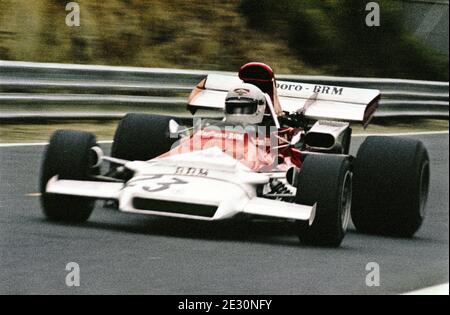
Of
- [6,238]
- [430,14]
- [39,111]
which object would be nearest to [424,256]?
[6,238]

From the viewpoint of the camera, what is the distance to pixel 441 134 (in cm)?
1898

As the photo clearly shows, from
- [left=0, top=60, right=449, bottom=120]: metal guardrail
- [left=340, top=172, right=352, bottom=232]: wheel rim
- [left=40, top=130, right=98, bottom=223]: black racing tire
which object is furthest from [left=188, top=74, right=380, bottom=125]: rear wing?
[left=0, top=60, right=449, bottom=120]: metal guardrail

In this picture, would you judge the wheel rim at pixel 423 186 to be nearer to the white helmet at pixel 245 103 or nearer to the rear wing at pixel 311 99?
the rear wing at pixel 311 99

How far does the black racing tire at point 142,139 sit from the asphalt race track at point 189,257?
0.73 meters

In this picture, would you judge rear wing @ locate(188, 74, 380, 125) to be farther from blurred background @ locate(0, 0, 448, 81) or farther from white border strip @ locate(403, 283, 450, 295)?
white border strip @ locate(403, 283, 450, 295)

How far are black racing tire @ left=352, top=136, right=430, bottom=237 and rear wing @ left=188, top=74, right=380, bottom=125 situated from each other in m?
0.32

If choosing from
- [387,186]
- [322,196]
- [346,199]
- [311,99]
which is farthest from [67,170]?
[387,186]

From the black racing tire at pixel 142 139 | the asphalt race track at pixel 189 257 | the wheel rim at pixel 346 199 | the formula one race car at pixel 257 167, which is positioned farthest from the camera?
the black racing tire at pixel 142 139

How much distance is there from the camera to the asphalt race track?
7199 mm

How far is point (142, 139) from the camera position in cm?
1023

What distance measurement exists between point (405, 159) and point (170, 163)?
2149 millimetres

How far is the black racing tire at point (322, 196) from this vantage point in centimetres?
862

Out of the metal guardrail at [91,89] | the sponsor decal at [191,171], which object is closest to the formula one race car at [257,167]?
the sponsor decal at [191,171]

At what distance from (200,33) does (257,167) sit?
611 centimetres
